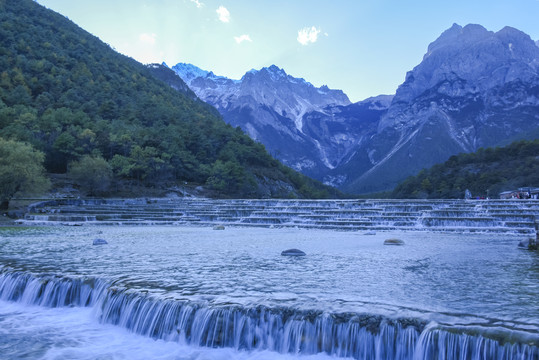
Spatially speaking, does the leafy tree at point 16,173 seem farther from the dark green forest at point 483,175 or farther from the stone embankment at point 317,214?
the dark green forest at point 483,175

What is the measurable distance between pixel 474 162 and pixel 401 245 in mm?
96470

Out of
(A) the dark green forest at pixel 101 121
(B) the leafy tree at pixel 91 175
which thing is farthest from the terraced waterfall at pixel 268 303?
(A) the dark green forest at pixel 101 121

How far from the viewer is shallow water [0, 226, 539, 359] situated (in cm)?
768

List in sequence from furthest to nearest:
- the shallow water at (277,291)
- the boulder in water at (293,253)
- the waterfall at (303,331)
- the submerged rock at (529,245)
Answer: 1. the submerged rock at (529,245)
2. the boulder in water at (293,253)
3. the shallow water at (277,291)
4. the waterfall at (303,331)

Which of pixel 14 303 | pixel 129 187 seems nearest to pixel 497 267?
pixel 14 303

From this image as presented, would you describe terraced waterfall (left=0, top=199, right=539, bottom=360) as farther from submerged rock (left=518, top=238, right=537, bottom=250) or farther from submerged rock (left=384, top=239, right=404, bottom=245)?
submerged rock (left=384, top=239, right=404, bottom=245)

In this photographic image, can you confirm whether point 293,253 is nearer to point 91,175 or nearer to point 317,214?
point 317,214

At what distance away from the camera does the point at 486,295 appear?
8898 mm

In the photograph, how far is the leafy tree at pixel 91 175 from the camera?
56803mm

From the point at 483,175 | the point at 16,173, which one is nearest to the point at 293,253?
the point at 16,173

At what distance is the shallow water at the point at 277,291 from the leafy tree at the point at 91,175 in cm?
4270

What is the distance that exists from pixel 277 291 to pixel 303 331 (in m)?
2.12

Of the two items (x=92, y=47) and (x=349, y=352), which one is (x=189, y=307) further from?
(x=92, y=47)

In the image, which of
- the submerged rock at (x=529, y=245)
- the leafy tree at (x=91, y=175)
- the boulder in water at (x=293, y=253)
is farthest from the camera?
the leafy tree at (x=91, y=175)
